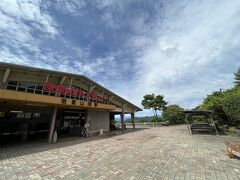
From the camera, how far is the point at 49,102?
32.7 ft

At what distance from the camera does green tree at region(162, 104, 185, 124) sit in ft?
116

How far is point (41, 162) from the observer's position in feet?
19.5

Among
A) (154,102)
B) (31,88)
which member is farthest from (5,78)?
(154,102)

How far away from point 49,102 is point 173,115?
33.5 metres

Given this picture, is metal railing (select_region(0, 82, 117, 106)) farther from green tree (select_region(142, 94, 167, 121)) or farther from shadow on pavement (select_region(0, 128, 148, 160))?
green tree (select_region(142, 94, 167, 121))

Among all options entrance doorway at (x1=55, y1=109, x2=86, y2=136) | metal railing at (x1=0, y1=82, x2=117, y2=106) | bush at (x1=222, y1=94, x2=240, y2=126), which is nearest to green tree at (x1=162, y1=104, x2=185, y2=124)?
bush at (x1=222, y1=94, x2=240, y2=126)

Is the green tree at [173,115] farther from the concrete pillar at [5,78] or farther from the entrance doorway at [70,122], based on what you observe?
the concrete pillar at [5,78]

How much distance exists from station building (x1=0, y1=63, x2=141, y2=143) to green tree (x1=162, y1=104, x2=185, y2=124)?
18.3 m

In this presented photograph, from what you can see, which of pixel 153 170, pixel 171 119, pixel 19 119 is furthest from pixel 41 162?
pixel 171 119

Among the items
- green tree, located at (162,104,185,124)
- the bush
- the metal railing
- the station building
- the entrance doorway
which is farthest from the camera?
green tree, located at (162,104,185,124)

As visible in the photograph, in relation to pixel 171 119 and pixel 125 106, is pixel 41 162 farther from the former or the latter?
pixel 171 119

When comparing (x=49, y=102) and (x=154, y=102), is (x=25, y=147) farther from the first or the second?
(x=154, y=102)

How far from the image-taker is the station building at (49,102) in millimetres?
9334

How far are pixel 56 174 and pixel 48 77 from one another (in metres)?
9.46
